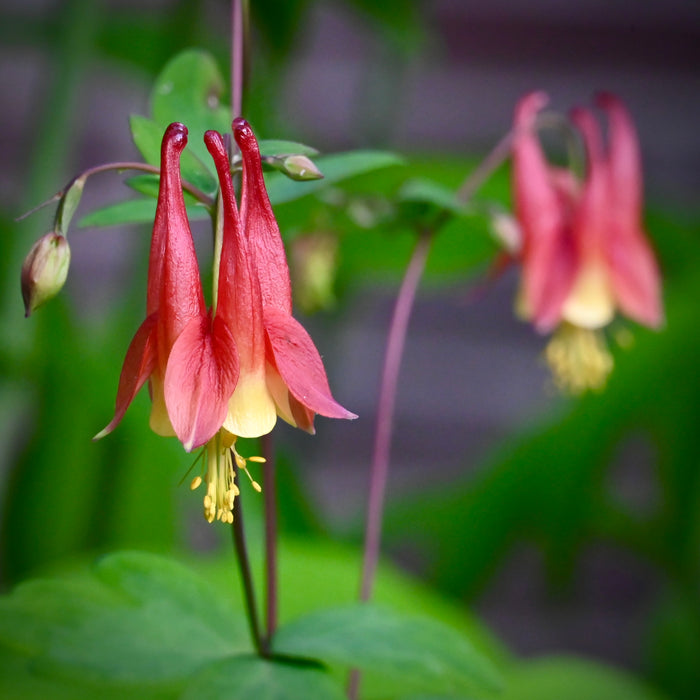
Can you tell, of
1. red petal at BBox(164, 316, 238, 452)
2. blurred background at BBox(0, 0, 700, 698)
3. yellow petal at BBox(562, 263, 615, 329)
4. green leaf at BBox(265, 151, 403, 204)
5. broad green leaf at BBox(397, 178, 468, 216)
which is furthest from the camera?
blurred background at BBox(0, 0, 700, 698)

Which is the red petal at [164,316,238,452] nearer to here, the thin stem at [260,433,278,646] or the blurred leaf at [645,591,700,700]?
the thin stem at [260,433,278,646]

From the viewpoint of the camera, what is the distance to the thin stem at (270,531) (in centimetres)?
48

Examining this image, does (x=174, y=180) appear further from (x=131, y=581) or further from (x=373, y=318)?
(x=373, y=318)

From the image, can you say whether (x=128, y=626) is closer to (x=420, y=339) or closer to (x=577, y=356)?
(x=577, y=356)

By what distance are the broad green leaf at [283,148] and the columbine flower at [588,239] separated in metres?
0.28

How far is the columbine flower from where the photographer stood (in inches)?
26.5

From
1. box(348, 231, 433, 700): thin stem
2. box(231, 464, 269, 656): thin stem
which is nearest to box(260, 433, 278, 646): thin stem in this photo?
box(231, 464, 269, 656): thin stem

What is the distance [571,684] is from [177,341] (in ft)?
2.48

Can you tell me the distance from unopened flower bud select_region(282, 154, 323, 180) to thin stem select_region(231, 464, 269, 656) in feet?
0.51

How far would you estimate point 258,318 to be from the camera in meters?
0.40

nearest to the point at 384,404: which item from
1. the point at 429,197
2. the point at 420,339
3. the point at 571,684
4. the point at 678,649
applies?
the point at 429,197

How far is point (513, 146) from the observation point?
71 cm

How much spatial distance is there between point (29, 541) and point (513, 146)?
91 centimetres

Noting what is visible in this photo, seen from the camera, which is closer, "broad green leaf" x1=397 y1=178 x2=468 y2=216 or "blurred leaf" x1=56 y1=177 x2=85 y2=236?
"blurred leaf" x1=56 y1=177 x2=85 y2=236
